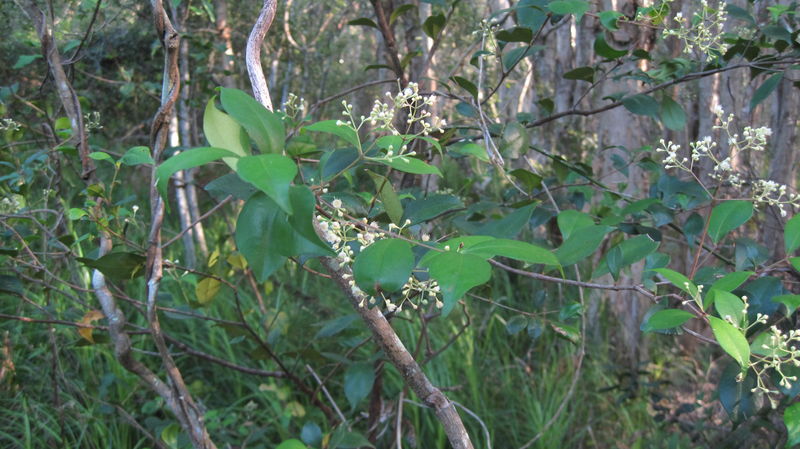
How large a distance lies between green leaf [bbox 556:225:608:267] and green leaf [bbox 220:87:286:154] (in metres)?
0.43

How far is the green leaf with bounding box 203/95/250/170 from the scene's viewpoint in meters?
0.59

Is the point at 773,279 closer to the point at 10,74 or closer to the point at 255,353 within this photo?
the point at 255,353

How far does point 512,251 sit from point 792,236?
470 millimetres

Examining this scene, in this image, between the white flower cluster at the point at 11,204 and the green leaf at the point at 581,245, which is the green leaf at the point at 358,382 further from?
the white flower cluster at the point at 11,204

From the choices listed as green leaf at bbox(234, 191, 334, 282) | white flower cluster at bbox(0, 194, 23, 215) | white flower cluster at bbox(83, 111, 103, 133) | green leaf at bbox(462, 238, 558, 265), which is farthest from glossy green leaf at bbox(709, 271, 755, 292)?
white flower cluster at bbox(0, 194, 23, 215)

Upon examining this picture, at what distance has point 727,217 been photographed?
3.16 feet

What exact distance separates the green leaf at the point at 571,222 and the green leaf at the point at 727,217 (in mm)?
173

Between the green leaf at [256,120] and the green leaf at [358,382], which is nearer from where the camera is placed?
the green leaf at [256,120]

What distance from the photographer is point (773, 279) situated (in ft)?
3.11

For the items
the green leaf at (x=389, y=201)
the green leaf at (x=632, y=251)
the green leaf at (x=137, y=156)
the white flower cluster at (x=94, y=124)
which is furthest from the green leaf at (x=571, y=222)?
the white flower cluster at (x=94, y=124)

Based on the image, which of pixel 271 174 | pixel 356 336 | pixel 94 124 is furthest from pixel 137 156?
pixel 356 336

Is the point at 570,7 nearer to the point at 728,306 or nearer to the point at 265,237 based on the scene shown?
the point at 728,306

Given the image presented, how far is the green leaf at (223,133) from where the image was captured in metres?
0.59

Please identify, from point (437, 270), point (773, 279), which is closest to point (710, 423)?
point (773, 279)
